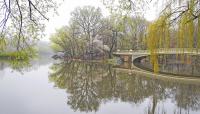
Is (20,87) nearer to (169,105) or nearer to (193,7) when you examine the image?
(169,105)

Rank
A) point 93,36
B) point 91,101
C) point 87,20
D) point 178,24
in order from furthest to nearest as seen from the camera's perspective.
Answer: point 93,36, point 87,20, point 91,101, point 178,24

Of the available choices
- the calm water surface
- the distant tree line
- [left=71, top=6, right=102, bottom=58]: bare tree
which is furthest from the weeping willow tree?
[left=71, top=6, right=102, bottom=58]: bare tree

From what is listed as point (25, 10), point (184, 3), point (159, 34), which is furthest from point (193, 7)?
point (25, 10)

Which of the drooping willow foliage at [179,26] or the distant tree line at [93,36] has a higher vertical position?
the distant tree line at [93,36]

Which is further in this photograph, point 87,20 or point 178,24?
point 87,20

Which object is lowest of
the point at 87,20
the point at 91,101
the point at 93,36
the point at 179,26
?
the point at 91,101

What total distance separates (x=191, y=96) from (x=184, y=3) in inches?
388

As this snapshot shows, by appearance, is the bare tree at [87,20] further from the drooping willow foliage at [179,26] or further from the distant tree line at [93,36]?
the drooping willow foliage at [179,26]

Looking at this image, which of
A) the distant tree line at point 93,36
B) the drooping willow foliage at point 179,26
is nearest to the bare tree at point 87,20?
the distant tree line at point 93,36

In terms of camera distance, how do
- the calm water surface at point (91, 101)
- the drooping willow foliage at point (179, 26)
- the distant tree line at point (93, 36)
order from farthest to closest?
the distant tree line at point (93, 36)
the calm water surface at point (91, 101)
the drooping willow foliage at point (179, 26)

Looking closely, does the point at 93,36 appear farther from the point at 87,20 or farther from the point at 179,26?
the point at 179,26

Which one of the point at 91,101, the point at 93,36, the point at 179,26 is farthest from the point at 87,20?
the point at 179,26

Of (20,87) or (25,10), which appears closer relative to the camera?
(25,10)

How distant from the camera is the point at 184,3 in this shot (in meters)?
7.98
